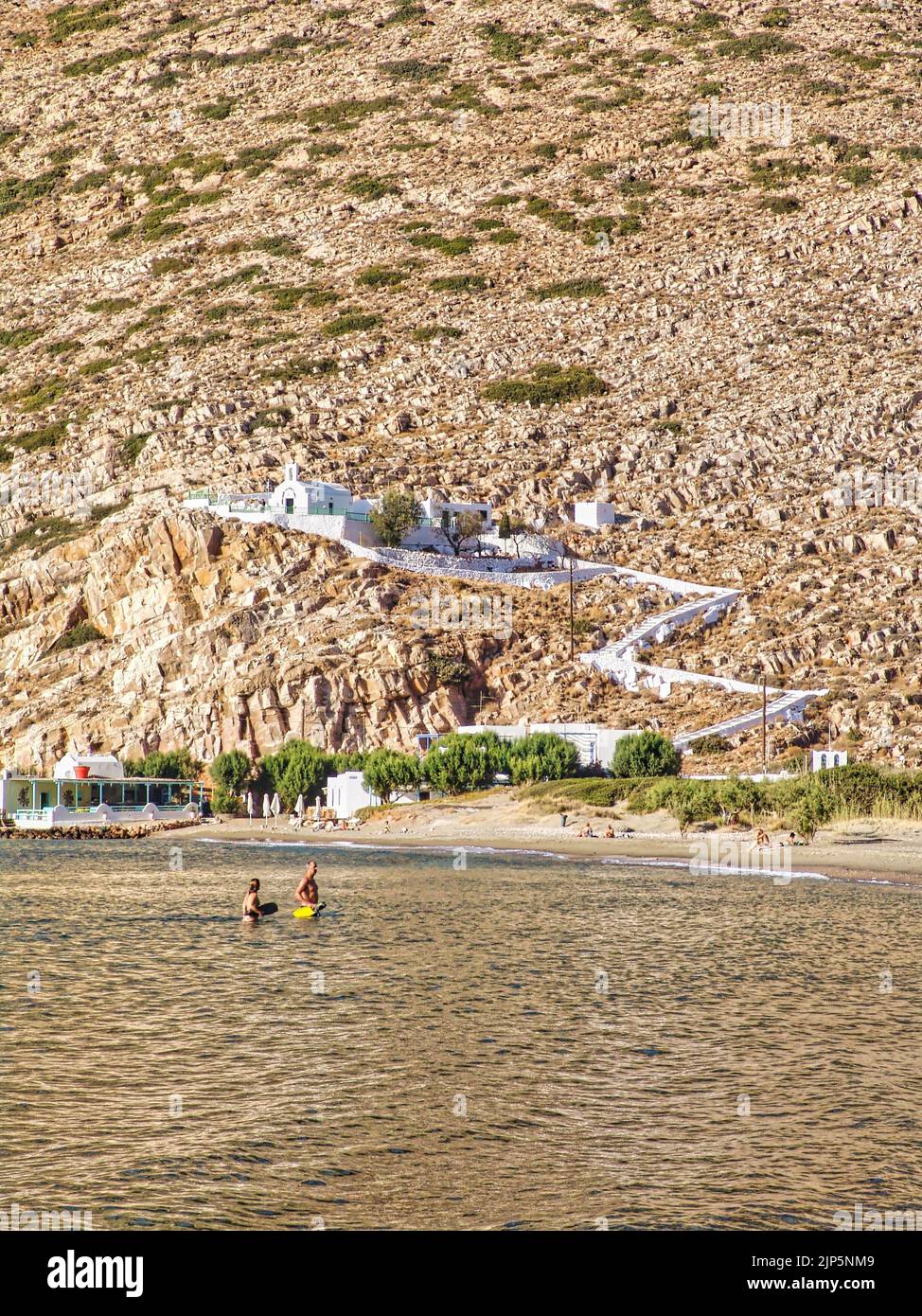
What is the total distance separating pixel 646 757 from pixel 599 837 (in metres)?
9.01

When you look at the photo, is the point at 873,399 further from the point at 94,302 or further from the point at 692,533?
the point at 94,302

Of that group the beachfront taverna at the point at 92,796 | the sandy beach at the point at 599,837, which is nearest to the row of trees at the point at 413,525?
the beachfront taverna at the point at 92,796

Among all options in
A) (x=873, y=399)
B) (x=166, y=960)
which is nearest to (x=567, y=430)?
(x=873, y=399)

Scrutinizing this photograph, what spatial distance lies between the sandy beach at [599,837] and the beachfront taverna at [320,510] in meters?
19.2

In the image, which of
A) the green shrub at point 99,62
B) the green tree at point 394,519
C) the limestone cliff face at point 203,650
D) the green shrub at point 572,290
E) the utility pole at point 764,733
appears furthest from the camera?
the green shrub at point 99,62

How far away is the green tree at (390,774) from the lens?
62.4m

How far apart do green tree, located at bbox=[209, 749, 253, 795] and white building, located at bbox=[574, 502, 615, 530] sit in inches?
1110

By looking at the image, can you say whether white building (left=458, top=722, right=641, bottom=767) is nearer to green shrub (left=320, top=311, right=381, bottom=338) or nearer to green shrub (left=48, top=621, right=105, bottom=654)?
green shrub (left=48, top=621, right=105, bottom=654)

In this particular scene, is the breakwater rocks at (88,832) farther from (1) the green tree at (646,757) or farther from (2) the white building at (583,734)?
(1) the green tree at (646,757)

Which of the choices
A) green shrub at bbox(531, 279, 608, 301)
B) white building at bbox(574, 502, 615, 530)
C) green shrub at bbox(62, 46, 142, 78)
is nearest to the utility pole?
white building at bbox(574, 502, 615, 530)

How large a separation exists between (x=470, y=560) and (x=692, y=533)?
13.9 m

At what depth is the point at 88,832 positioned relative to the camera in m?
64.1

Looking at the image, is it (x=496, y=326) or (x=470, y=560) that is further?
(x=496, y=326)

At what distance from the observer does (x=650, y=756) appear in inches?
2368
